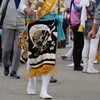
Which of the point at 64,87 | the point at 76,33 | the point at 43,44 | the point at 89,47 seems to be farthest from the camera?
the point at 76,33

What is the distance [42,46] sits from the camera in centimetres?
671

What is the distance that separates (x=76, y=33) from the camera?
1014cm

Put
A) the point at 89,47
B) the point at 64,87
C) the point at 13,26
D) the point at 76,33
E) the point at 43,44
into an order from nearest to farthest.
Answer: the point at 43,44 → the point at 64,87 → the point at 13,26 → the point at 89,47 → the point at 76,33

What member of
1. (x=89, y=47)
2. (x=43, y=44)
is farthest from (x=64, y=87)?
(x=89, y=47)

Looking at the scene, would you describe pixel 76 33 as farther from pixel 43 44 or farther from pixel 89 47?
pixel 43 44

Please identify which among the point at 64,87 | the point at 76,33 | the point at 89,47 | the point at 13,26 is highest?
the point at 13,26

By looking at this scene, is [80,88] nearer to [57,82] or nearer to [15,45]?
[57,82]

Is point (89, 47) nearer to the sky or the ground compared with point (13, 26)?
nearer to the ground

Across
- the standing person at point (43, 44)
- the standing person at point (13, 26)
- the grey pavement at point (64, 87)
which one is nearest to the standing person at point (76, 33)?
the grey pavement at point (64, 87)

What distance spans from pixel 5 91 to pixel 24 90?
0.95 feet

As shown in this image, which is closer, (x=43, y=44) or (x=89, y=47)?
(x=43, y=44)

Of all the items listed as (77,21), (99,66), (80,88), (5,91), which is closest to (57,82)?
(80,88)

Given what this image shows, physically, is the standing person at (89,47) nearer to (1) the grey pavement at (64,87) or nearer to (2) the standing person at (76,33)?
(1) the grey pavement at (64,87)

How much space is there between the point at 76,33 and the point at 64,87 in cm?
252
